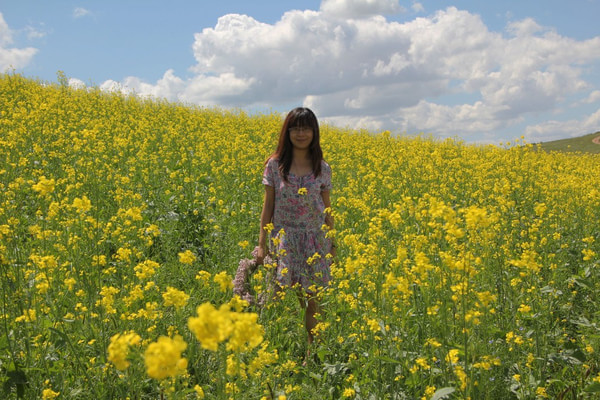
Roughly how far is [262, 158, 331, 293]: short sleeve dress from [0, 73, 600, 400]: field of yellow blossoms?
0.23 metres

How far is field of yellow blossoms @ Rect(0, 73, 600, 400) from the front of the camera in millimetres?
2100

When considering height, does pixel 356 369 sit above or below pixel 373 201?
below

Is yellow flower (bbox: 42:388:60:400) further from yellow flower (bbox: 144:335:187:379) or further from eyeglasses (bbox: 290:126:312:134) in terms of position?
eyeglasses (bbox: 290:126:312:134)

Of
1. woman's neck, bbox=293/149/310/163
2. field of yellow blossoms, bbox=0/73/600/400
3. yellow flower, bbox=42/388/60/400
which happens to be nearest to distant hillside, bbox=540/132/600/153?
field of yellow blossoms, bbox=0/73/600/400

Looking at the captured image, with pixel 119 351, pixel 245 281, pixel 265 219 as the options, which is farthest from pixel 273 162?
pixel 119 351

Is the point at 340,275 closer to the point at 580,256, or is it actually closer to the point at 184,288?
the point at 184,288

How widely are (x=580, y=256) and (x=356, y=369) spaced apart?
11.0 ft

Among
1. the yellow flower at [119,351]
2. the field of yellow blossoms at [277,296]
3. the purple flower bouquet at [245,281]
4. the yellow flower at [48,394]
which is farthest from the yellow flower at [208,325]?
the purple flower bouquet at [245,281]

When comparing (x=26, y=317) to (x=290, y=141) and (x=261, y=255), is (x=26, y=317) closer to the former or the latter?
(x=261, y=255)

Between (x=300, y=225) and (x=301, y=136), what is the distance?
2.30 feet

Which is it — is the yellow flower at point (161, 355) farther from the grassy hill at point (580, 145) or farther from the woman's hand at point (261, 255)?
the grassy hill at point (580, 145)

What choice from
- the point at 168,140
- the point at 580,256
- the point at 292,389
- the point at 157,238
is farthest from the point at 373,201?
the point at 168,140

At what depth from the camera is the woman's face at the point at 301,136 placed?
3.40 m

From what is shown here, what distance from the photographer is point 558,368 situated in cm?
305
